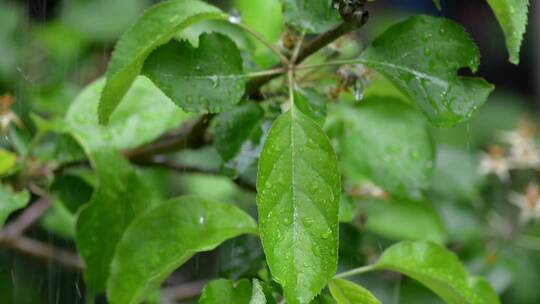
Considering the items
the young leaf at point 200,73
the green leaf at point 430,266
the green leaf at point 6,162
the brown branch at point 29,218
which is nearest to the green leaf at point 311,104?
the young leaf at point 200,73

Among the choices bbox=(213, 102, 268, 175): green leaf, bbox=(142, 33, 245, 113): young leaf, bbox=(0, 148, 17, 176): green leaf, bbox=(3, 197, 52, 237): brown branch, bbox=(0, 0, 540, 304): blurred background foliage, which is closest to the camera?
bbox=(142, 33, 245, 113): young leaf

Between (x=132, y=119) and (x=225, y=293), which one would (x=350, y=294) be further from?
(x=132, y=119)

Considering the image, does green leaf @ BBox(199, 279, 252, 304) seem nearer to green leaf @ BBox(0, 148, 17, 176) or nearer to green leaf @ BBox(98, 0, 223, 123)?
green leaf @ BBox(98, 0, 223, 123)

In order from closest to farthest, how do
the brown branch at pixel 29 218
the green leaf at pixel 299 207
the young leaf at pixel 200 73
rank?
the green leaf at pixel 299 207
the young leaf at pixel 200 73
the brown branch at pixel 29 218

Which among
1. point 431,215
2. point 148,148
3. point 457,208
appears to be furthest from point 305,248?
point 457,208

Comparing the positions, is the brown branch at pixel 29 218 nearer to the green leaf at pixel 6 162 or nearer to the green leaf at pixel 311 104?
the green leaf at pixel 6 162

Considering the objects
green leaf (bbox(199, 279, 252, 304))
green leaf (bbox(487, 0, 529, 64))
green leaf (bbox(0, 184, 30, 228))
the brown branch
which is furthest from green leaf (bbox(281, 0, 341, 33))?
the brown branch

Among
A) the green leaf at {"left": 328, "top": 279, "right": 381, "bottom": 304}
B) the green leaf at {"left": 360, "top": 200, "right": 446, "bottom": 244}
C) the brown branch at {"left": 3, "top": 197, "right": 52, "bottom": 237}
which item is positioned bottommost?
the green leaf at {"left": 360, "top": 200, "right": 446, "bottom": 244}
